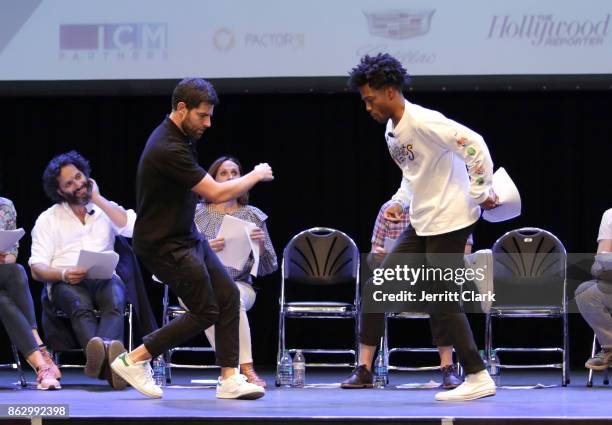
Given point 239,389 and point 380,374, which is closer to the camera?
point 239,389

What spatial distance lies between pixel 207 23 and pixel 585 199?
2706 millimetres

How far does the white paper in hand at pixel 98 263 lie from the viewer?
524cm

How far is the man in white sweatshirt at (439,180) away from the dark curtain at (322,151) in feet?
8.63

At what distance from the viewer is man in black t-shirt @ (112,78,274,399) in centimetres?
402

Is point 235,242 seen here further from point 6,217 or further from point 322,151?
point 322,151

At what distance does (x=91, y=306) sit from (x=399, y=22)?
248cm

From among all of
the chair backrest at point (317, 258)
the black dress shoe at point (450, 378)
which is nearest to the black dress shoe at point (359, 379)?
the black dress shoe at point (450, 378)

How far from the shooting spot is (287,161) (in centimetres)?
700

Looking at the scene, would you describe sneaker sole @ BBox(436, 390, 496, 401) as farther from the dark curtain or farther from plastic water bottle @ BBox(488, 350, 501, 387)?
the dark curtain

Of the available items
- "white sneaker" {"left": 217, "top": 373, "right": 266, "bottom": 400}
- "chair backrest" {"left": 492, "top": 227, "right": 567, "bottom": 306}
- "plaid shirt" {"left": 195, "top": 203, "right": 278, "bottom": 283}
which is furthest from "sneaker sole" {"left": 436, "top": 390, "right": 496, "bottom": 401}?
"plaid shirt" {"left": 195, "top": 203, "right": 278, "bottom": 283}

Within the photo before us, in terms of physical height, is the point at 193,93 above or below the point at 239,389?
above

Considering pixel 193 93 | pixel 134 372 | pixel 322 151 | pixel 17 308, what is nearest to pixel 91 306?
pixel 17 308

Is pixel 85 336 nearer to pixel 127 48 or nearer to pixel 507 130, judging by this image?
pixel 127 48

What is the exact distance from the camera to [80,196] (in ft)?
18.2
